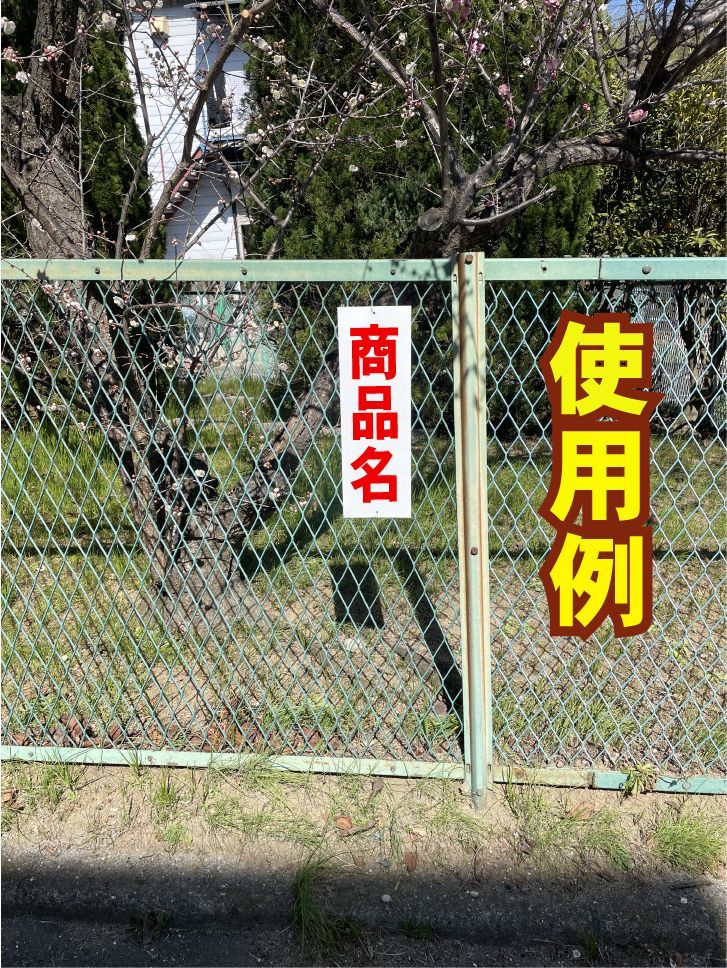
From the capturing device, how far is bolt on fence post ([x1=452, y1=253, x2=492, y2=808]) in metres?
2.09

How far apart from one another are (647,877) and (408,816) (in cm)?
68

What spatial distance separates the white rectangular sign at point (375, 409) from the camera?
2.11 m

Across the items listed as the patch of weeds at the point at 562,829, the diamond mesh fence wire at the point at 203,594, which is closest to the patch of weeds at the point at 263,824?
the diamond mesh fence wire at the point at 203,594

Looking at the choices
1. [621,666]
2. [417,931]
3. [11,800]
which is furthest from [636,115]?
[11,800]

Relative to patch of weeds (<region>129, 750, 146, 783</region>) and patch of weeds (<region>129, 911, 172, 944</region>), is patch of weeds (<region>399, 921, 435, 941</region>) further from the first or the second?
patch of weeds (<region>129, 750, 146, 783</region>)

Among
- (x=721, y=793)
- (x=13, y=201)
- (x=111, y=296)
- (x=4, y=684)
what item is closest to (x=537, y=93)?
(x=111, y=296)

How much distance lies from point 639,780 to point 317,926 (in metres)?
1.05

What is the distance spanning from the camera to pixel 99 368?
2787mm

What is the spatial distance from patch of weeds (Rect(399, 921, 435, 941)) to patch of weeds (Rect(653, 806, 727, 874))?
2.27ft

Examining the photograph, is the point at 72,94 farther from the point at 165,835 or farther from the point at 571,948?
the point at 571,948

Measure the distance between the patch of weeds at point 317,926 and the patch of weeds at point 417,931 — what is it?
0.11m

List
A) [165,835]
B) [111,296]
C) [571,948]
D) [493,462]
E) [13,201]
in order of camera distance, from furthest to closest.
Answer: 1. [13,201]
2. [493,462]
3. [111,296]
4. [165,835]
5. [571,948]

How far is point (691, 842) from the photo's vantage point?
2219mm

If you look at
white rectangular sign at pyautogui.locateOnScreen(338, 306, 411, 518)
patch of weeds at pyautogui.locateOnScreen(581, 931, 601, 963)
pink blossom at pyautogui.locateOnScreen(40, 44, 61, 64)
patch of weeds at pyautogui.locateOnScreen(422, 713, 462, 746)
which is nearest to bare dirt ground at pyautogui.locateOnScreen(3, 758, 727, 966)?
patch of weeds at pyautogui.locateOnScreen(581, 931, 601, 963)
